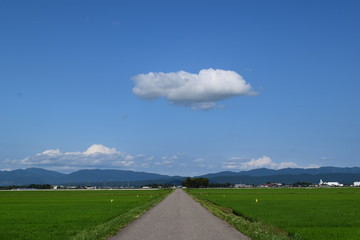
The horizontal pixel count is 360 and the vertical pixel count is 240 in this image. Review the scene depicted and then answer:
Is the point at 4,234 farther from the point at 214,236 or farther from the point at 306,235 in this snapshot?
the point at 306,235

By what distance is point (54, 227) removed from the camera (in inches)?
1148

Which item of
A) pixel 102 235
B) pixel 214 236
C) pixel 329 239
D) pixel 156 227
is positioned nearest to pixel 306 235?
pixel 329 239

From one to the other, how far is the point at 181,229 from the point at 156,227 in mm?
1965

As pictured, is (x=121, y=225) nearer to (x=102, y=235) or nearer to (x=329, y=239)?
(x=102, y=235)

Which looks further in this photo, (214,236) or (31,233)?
(31,233)

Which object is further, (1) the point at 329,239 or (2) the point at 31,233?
(2) the point at 31,233

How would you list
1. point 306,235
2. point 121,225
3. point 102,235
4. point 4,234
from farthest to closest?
point 121,225 < point 4,234 < point 306,235 < point 102,235

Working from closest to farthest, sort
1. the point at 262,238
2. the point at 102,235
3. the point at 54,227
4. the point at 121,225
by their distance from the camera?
1. the point at 262,238
2. the point at 102,235
3. the point at 121,225
4. the point at 54,227

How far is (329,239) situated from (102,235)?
11.6 m

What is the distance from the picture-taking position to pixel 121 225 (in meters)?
27.3

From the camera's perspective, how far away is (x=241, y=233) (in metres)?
23.1

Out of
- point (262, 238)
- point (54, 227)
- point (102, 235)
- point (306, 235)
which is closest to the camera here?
point (262, 238)

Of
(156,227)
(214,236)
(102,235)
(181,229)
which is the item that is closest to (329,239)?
(214,236)

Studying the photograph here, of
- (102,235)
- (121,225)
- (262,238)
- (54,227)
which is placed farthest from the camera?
(54,227)
